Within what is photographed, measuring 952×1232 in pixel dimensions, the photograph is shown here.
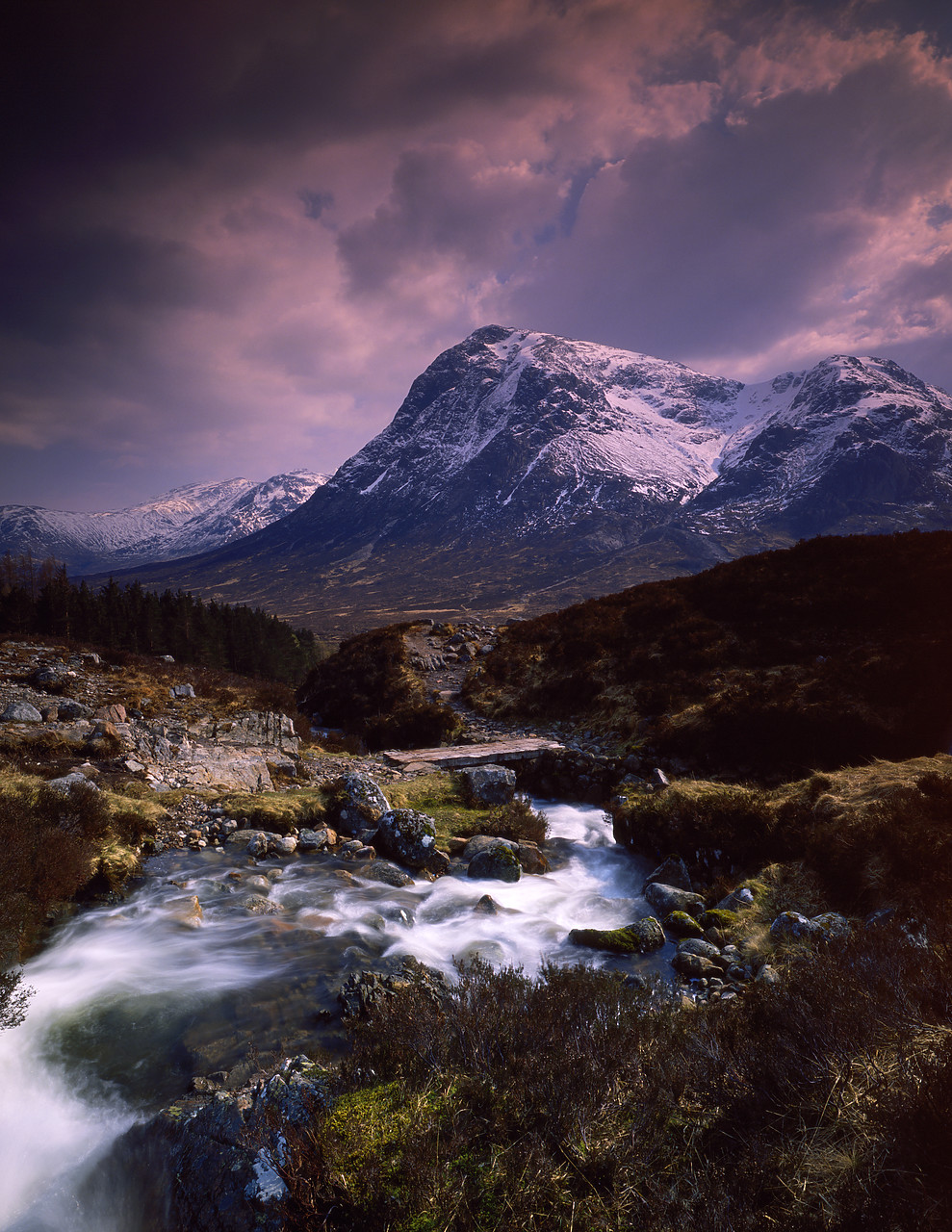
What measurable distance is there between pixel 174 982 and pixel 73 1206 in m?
2.86

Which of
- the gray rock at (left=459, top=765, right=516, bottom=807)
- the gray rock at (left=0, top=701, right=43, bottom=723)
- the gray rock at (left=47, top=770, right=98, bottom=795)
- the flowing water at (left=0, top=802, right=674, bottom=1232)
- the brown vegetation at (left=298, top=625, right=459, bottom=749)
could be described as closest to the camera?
the flowing water at (left=0, top=802, right=674, bottom=1232)

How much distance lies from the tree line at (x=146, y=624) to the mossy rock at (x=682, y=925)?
43.3 meters

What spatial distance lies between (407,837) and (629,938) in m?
5.50

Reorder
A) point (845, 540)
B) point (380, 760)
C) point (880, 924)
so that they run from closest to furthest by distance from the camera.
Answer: point (880, 924)
point (380, 760)
point (845, 540)

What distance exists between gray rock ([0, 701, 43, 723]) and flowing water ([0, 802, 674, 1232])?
7.65 meters

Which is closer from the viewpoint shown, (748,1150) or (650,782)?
(748,1150)

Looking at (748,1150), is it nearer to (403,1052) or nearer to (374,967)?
(403,1052)

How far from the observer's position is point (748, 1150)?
11.2 feet

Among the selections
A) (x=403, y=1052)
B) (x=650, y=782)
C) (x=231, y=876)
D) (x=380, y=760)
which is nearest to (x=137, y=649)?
(x=380, y=760)

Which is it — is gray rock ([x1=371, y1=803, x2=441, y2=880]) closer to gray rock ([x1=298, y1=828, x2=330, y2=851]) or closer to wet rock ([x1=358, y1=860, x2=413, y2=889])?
wet rock ([x1=358, y1=860, x2=413, y2=889])

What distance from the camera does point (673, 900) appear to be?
961cm

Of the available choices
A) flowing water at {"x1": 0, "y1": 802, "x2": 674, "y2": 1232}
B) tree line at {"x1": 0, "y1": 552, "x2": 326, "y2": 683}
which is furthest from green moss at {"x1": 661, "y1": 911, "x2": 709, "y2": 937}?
tree line at {"x1": 0, "y1": 552, "x2": 326, "y2": 683}

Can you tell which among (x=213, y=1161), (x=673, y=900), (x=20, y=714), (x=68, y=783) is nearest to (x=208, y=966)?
(x=213, y=1161)

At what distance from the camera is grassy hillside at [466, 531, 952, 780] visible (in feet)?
45.1
